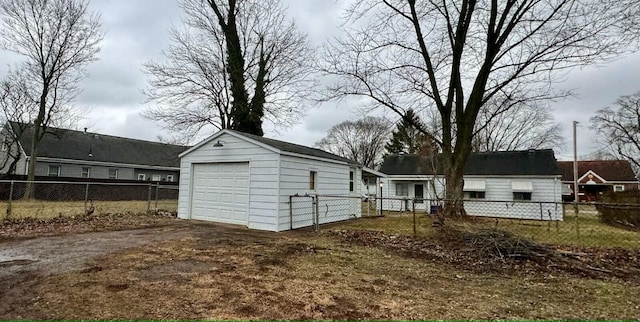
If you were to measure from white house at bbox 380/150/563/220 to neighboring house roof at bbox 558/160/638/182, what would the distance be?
25.1m

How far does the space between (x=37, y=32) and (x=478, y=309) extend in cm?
2381

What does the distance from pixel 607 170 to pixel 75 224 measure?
166 feet

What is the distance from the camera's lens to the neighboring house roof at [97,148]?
2250cm

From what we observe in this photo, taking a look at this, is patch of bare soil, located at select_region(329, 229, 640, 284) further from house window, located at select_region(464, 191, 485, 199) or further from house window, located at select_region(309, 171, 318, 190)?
house window, located at select_region(464, 191, 485, 199)

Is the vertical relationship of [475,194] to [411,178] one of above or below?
below

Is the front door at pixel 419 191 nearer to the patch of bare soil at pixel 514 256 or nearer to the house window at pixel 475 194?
the house window at pixel 475 194

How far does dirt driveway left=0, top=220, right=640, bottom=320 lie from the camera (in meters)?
3.47

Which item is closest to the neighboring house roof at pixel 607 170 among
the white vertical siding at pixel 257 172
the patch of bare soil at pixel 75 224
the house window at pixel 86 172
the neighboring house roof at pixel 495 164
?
the neighboring house roof at pixel 495 164

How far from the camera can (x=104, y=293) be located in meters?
3.92

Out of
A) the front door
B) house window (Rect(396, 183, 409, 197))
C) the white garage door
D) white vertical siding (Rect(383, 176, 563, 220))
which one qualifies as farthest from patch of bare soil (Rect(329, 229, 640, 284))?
house window (Rect(396, 183, 409, 197))

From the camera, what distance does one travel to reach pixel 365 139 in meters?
38.3

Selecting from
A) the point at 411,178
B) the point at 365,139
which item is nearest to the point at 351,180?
the point at 411,178

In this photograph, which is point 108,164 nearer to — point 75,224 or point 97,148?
point 97,148

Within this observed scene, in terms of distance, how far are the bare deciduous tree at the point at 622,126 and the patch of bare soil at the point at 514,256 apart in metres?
28.0
